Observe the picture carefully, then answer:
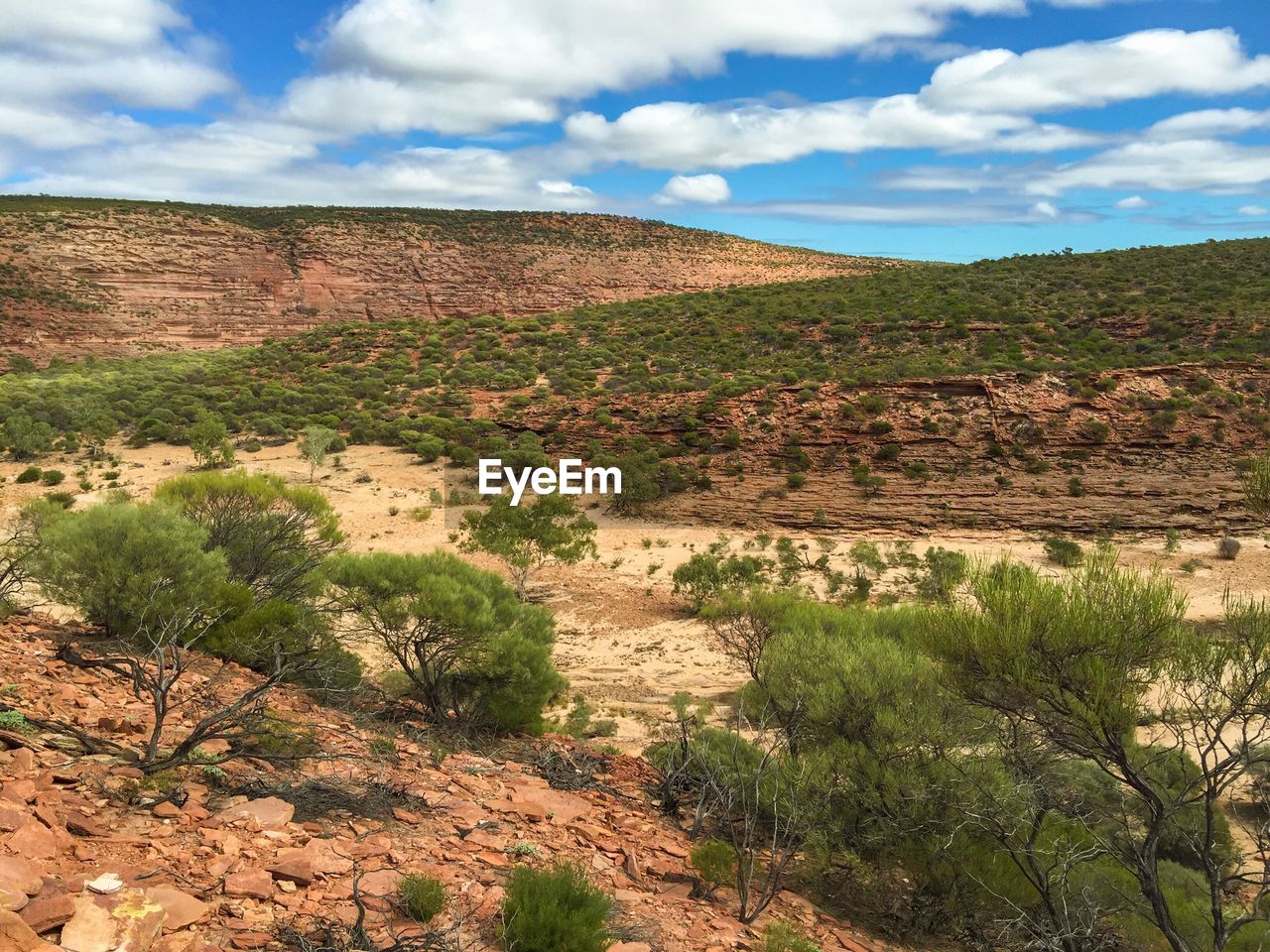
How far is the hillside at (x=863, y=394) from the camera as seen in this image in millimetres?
24344

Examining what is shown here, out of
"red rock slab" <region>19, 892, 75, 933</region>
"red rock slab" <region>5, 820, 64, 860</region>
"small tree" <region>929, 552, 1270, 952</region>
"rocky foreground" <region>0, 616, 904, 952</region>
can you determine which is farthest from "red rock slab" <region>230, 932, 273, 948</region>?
"small tree" <region>929, 552, 1270, 952</region>

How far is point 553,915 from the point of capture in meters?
4.25

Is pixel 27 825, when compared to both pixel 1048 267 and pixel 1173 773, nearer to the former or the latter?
pixel 1173 773

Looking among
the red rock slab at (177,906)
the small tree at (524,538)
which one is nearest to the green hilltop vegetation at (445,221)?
the small tree at (524,538)

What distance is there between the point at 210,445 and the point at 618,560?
15.2 m

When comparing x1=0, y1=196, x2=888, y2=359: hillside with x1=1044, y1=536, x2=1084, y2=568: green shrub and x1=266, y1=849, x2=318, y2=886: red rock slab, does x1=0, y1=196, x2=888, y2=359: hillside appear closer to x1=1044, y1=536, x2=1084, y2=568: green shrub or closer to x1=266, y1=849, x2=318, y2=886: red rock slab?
x1=1044, y1=536, x2=1084, y2=568: green shrub

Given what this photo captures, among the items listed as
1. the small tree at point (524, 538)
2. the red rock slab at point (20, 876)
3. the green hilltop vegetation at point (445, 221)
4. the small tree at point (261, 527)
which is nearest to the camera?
the red rock slab at point (20, 876)

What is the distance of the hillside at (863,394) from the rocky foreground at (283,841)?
17798 mm

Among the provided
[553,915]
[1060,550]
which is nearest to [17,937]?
[553,915]

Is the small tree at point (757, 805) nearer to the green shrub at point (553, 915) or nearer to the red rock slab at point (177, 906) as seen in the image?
the green shrub at point (553, 915)

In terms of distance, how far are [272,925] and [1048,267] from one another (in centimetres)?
4509

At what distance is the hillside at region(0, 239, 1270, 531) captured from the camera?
24.3 meters

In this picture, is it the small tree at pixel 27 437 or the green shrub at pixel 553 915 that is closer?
the green shrub at pixel 553 915

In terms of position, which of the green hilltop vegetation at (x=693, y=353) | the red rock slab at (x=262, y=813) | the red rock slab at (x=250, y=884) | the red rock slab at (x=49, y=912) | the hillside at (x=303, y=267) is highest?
the hillside at (x=303, y=267)
